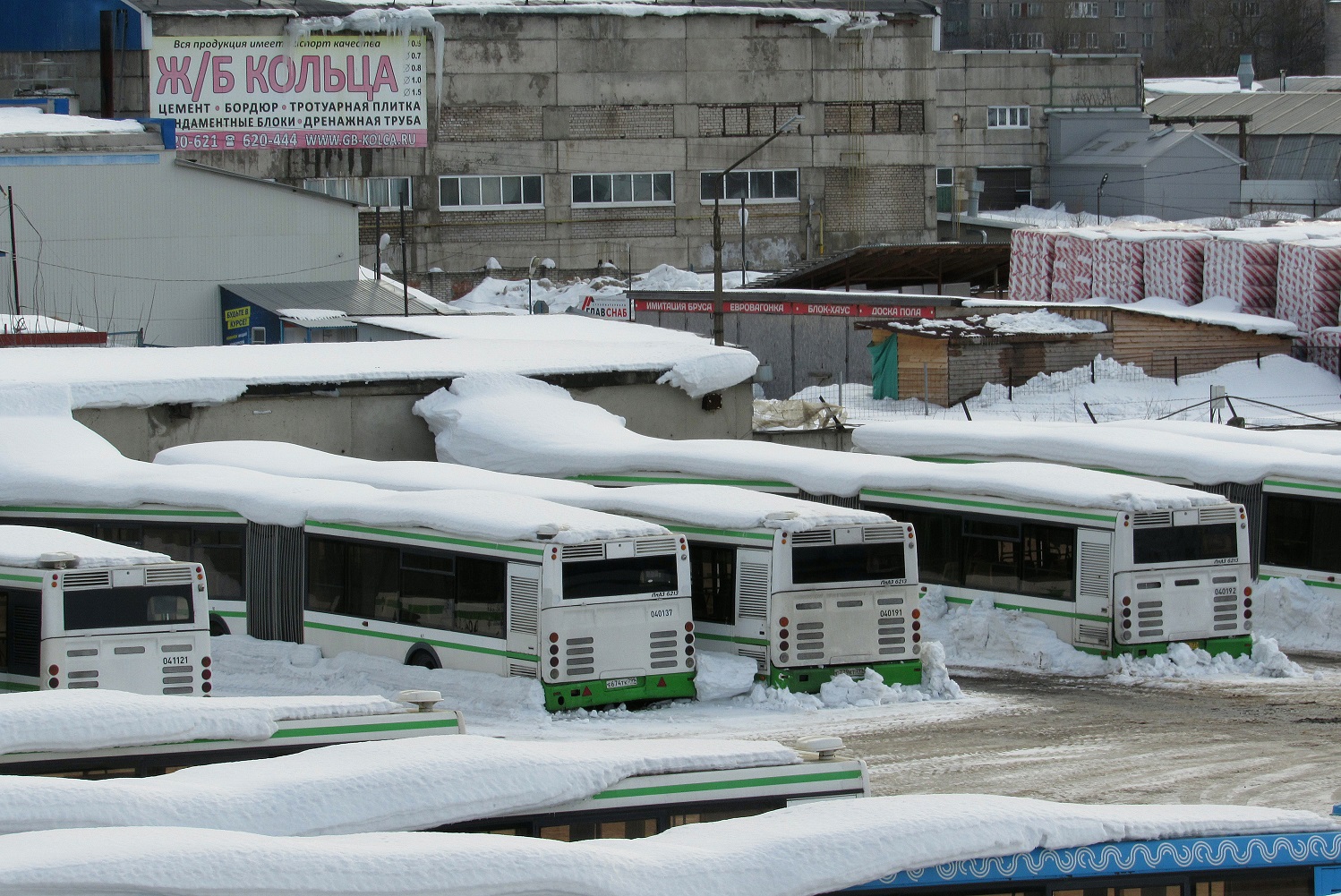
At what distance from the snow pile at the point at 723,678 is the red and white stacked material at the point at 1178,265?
34.5 metres

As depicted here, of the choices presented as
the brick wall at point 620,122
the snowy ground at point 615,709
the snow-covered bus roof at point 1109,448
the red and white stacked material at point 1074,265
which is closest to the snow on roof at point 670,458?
the snow-covered bus roof at point 1109,448

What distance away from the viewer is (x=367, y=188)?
7269 cm

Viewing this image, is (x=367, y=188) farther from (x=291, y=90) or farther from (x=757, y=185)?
(x=757, y=185)

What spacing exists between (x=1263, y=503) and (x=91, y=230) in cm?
3632

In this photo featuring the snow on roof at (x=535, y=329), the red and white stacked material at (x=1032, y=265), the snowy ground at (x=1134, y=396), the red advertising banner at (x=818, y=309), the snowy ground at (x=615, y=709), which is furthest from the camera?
the red and white stacked material at (x=1032, y=265)

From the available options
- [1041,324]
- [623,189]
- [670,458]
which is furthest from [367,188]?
[670,458]

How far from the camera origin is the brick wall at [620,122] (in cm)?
7544

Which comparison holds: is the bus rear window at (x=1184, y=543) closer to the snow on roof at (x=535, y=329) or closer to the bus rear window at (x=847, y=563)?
the bus rear window at (x=847, y=563)

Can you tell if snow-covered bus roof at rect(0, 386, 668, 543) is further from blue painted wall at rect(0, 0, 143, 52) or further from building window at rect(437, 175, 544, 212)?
building window at rect(437, 175, 544, 212)

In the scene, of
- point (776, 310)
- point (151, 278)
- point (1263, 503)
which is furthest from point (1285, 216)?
point (1263, 503)

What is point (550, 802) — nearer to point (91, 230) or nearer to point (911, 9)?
point (91, 230)

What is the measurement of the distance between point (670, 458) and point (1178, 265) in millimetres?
29712

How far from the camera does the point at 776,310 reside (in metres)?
52.6

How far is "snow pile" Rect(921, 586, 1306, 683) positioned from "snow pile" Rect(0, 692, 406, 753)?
40.3 ft
